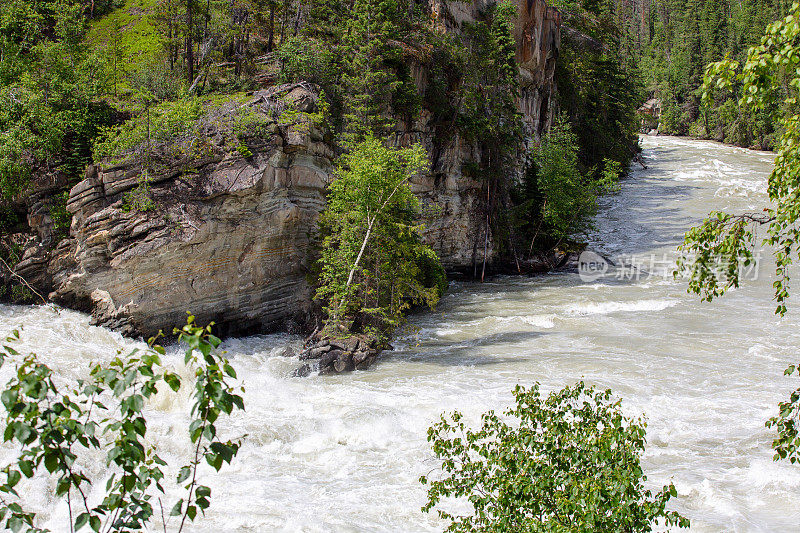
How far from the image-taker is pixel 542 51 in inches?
1433

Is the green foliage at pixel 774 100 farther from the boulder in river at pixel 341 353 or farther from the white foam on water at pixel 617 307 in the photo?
the white foam on water at pixel 617 307

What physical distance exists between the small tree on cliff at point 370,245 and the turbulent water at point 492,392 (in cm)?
145

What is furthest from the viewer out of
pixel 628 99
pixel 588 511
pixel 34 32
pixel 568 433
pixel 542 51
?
pixel 628 99

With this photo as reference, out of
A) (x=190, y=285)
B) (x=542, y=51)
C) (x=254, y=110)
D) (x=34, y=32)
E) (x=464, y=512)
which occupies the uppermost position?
(x=542, y=51)

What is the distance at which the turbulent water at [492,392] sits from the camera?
9656 millimetres

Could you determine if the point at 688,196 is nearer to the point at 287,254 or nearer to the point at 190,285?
the point at 287,254

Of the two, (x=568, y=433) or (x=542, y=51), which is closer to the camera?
(x=568, y=433)

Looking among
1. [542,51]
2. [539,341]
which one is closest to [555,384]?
[539,341]

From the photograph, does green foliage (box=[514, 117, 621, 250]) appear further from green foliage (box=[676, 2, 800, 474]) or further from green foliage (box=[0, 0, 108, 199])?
green foliage (box=[676, 2, 800, 474])

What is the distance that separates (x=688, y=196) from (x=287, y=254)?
30986 millimetres

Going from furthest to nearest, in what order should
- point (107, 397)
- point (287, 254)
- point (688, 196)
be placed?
point (688, 196)
point (287, 254)
point (107, 397)

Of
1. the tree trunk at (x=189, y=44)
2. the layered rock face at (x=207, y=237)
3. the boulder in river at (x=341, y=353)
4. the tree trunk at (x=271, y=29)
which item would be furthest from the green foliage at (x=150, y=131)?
the tree trunk at (x=271, y=29)

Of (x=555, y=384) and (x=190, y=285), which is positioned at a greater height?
(x=190, y=285)

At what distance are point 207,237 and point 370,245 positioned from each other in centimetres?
468
